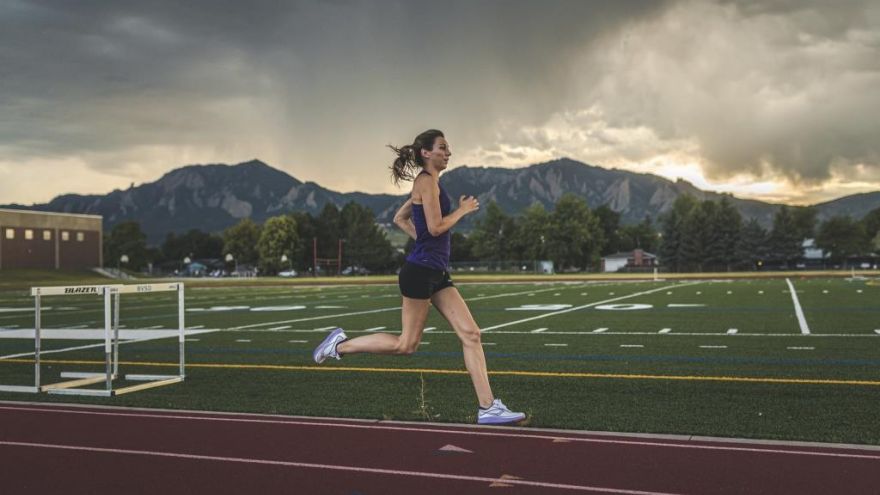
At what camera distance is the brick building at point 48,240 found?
306 ft

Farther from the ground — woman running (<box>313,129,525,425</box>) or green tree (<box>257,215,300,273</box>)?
green tree (<box>257,215,300,273</box>)

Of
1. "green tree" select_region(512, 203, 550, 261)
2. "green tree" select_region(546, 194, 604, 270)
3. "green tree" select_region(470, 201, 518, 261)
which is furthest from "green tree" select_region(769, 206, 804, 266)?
"green tree" select_region(470, 201, 518, 261)

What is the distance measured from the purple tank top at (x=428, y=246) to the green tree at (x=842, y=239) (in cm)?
15456

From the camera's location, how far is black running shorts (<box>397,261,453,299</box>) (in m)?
6.25

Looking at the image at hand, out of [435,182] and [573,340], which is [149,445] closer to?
[435,182]

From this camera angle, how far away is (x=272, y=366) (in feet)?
35.5

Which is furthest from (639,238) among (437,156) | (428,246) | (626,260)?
(428,246)

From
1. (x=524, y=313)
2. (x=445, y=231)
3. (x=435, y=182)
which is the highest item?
(x=435, y=182)

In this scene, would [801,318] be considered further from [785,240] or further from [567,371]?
[785,240]

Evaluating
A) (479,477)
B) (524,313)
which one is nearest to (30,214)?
(524,313)

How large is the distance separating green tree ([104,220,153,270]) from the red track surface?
16107 cm

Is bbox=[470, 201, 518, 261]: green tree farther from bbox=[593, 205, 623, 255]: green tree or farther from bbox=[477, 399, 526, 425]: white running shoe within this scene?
bbox=[477, 399, 526, 425]: white running shoe

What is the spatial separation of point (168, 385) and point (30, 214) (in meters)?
99.1

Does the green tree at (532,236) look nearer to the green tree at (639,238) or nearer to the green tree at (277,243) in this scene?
the green tree at (277,243)
